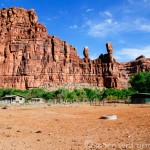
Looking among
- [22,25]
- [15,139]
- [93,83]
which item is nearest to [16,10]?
[22,25]

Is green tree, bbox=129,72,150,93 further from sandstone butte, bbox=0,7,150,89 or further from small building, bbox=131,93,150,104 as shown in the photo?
sandstone butte, bbox=0,7,150,89

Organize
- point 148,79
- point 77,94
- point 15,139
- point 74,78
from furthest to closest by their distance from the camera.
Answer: point 74,78 → point 77,94 → point 148,79 → point 15,139

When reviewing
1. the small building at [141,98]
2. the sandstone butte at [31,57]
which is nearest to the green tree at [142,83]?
the small building at [141,98]

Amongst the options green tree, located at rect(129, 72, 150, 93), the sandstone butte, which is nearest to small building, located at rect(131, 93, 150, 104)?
green tree, located at rect(129, 72, 150, 93)

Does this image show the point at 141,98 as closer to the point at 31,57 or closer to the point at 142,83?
the point at 142,83

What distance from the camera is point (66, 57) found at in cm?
19575

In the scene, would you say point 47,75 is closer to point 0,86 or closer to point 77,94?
point 0,86

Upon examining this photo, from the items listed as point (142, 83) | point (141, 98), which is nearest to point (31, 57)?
point (142, 83)

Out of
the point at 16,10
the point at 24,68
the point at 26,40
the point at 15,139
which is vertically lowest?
the point at 15,139

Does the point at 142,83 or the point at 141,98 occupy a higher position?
the point at 142,83

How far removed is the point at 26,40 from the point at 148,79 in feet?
363

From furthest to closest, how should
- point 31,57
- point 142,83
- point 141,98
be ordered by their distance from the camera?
point 31,57
point 142,83
point 141,98

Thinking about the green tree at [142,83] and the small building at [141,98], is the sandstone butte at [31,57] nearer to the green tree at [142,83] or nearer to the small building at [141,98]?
the green tree at [142,83]

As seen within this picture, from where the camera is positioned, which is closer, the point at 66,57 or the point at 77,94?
the point at 77,94
